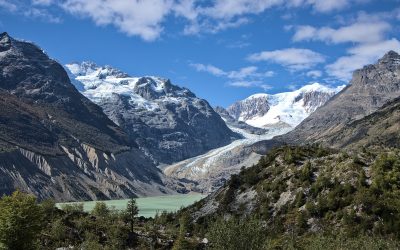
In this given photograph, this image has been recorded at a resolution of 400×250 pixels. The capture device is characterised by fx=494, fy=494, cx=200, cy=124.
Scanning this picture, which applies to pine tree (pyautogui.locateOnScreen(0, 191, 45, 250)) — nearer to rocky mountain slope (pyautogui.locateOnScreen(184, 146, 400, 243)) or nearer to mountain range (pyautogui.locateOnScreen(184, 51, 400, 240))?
mountain range (pyautogui.locateOnScreen(184, 51, 400, 240))

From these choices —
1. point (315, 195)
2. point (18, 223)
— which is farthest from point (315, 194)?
point (18, 223)

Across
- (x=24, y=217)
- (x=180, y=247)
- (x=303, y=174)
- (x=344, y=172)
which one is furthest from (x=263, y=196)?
(x=24, y=217)

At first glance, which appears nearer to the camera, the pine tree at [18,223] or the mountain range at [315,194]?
the pine tree at [18,223]

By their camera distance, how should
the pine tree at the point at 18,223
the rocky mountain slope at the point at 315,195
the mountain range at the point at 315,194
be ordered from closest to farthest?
the pine tree at the point at 18,223 → the rocky mountain slope at the point at 315,195 → the mountain range at the point at 315,194

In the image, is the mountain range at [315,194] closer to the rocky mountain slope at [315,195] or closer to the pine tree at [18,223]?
the rocky mountain slope at [315,195]

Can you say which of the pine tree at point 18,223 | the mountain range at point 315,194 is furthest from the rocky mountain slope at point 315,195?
the pine tree at point 18,223

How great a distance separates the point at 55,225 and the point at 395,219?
5294 centimetres

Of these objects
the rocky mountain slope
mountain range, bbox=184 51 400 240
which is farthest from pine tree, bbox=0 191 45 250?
the rocky mountain slope

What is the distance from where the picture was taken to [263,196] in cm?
9525

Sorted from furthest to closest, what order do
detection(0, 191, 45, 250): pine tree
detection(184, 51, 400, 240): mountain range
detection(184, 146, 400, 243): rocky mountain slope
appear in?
detection(184, 51, 400, 240): mountain range, detection(184, 146, 400, 243): rocky mountain slope, detection(0, 191, 45, 250): pine tree

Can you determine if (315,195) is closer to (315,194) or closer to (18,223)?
(315,194)

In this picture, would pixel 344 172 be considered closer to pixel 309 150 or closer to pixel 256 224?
pixel 309 150

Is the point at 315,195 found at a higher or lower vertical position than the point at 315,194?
lower

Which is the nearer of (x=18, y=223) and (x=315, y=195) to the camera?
(x=18, y=223)
